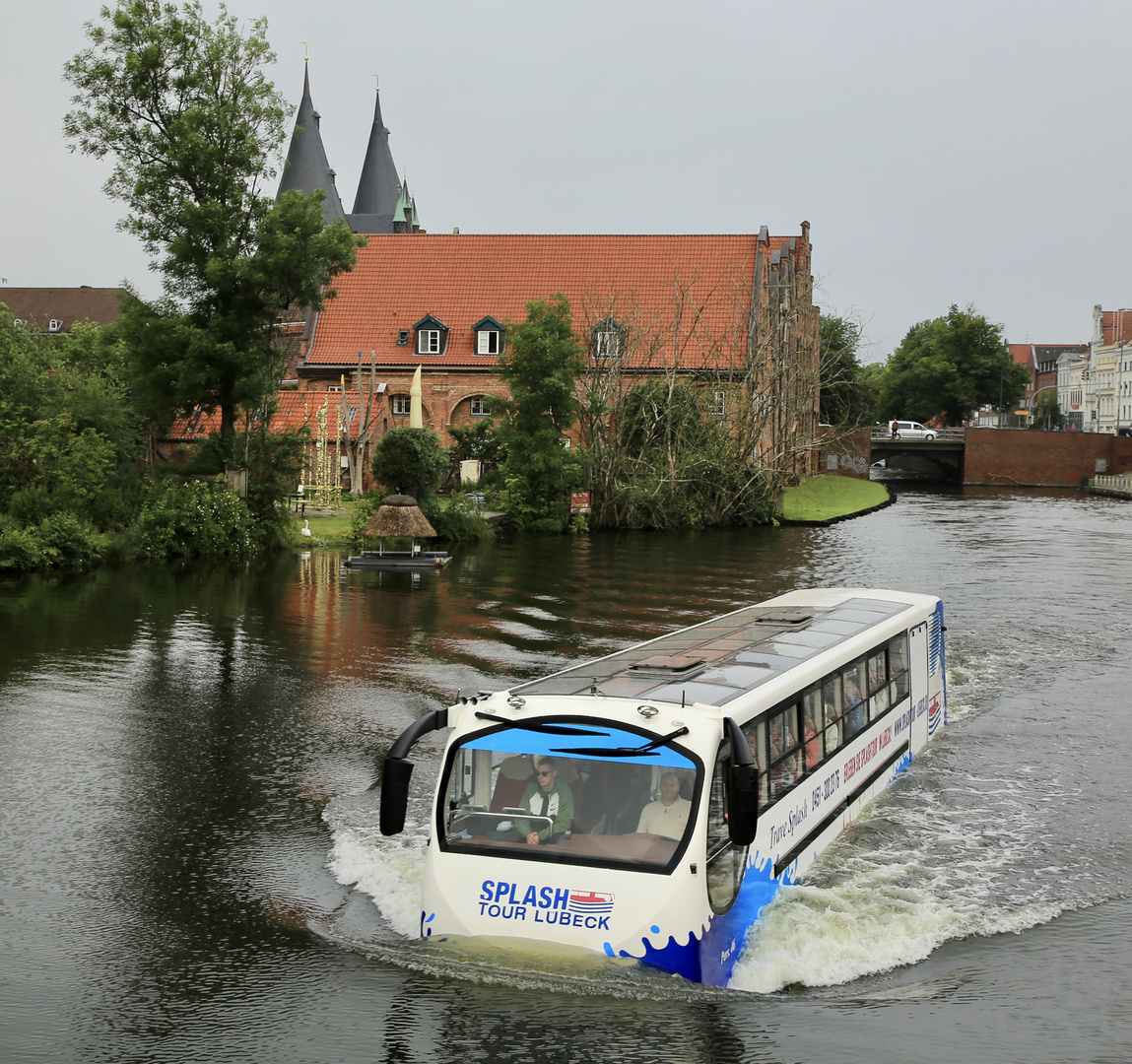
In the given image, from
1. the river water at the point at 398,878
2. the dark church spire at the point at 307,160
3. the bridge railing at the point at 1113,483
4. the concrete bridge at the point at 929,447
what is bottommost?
the river water at the point at 398,878

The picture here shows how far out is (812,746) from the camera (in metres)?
11.1

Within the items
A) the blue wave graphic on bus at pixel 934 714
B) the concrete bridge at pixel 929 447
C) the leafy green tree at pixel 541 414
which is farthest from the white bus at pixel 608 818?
the concrete bridge at pixel 929 447

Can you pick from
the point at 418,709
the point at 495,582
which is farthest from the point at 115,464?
the point at 418,709

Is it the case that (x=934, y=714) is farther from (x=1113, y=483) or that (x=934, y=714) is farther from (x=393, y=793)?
(x=1113, y=483)

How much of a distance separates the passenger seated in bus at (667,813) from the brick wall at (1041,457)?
294 feet

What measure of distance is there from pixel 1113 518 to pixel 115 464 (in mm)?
45948

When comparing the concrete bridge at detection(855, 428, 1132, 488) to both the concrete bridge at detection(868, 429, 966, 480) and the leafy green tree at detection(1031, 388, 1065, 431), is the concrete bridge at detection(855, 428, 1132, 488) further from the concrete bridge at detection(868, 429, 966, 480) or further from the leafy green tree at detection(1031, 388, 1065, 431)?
the leafy green tree at detection(1031, 388, 1065, 431)

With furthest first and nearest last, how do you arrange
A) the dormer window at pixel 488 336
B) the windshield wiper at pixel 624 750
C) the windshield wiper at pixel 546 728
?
the dormer window at pixel 488 336
the windshield wiper at pixel 546 728
the windshield wiper at pixel 624 750

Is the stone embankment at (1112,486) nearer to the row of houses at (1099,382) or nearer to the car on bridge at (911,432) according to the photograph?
the car on bridge at (911,432)

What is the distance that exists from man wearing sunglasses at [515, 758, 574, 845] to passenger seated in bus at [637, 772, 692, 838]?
0.51 metres

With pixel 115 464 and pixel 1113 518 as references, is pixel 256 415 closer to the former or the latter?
pixel 115 464

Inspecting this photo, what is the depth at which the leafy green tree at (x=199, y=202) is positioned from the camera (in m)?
35.2

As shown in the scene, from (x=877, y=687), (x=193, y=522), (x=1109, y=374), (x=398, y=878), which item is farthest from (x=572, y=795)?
(x=1109, y=374)

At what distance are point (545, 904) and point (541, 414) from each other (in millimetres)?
39674
